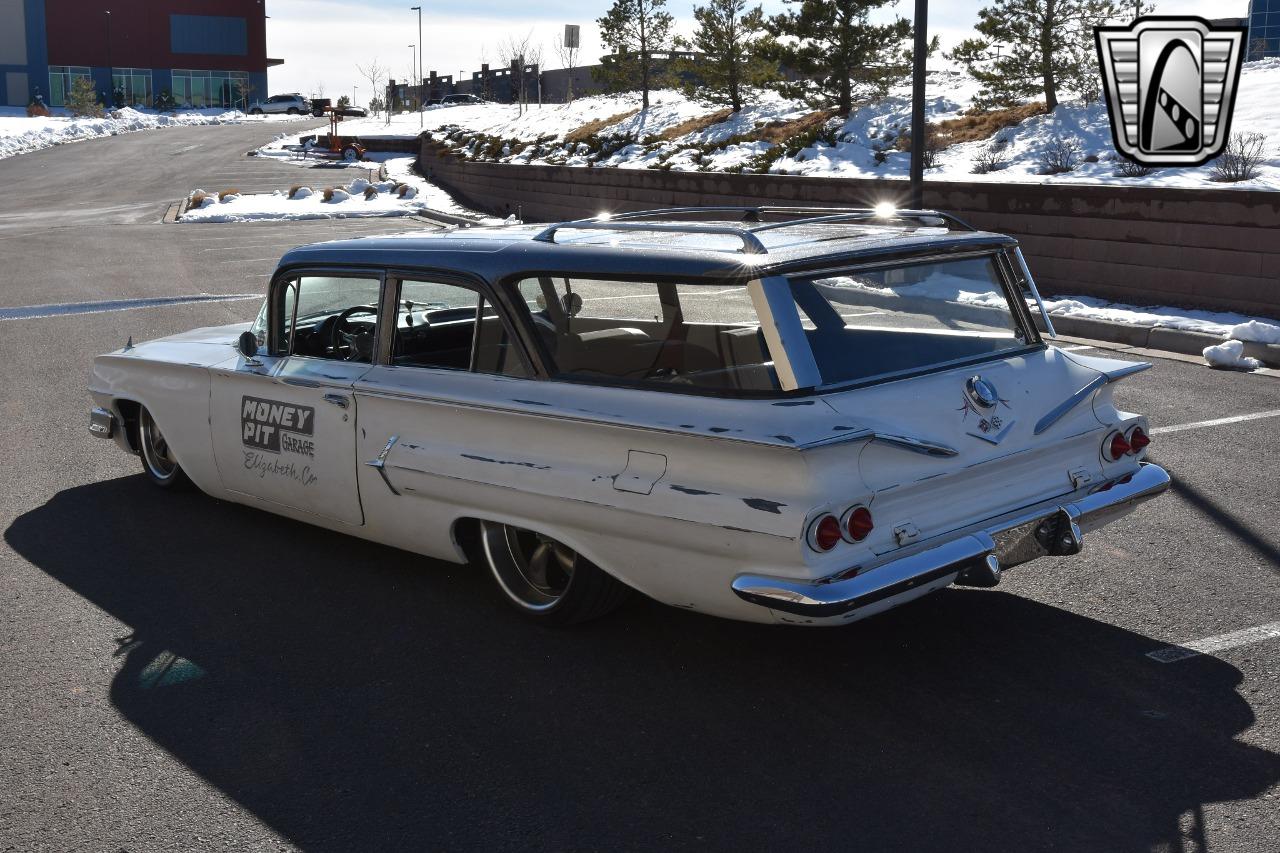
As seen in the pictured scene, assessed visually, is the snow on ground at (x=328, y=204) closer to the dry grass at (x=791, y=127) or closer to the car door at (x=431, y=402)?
the dry grass at (x=791, y=127)

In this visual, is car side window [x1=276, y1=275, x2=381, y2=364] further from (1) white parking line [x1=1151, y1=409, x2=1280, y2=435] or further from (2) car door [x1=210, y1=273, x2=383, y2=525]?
(1) white parking line [x1=1151, y1=409, x2=1280, y2=435]

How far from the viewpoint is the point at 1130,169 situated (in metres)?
19.1

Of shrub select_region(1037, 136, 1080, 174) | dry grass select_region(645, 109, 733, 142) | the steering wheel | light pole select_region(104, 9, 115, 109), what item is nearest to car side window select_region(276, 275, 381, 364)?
the steering wheel

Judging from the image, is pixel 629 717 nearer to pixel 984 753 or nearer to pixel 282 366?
pixel 984 753

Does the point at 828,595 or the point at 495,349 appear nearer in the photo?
the point at 828,595

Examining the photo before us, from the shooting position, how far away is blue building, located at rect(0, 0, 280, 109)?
3509 inches

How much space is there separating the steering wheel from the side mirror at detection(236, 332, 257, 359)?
1.11 ft

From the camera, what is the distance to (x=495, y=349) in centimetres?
484

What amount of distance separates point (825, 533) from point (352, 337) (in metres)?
2.55

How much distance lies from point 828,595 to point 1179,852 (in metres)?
1.13

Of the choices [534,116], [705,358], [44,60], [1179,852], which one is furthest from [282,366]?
[44,60]

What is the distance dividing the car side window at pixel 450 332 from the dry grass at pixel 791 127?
963 inches

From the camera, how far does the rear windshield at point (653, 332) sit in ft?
14.1

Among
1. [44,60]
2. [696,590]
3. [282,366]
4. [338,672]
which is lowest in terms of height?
[338,672]
